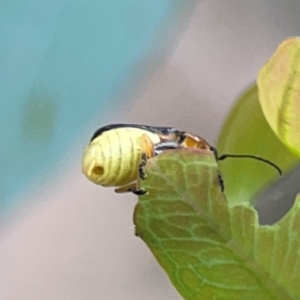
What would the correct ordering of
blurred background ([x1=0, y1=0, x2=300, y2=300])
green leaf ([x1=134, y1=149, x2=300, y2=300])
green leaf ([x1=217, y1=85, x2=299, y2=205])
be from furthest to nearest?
blurred background ([x1=0, y1=0, x2=300, y2=300])
green leaf ([x1=217, y1=85, x2=299, y2=205])
green leaf ([x1=134, y1=149, x2=300, y2=300])

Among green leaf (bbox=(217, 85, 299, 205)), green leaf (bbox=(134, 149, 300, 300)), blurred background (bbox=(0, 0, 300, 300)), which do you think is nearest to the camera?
green leaf (bbox=(134, 149, 300, 300))

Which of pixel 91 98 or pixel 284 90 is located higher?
pixel 284 90

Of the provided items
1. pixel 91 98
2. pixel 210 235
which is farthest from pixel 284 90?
pixel 91 98

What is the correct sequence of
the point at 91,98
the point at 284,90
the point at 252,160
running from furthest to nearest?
the point at 91,98
the point at 252,160
the point at 284,90

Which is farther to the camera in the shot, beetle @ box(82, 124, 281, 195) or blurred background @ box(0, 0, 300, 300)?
blurred background @ box(0, 0, 300, 300)

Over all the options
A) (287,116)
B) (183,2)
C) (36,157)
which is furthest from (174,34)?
(287,116)

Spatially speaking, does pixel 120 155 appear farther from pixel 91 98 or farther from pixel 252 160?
pixel 91 98

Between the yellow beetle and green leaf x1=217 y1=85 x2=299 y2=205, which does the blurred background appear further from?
the yellow beetle

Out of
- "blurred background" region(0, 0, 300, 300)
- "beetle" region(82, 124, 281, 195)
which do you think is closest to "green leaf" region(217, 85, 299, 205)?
"blurred background" region(0, 0, 300, 300)
